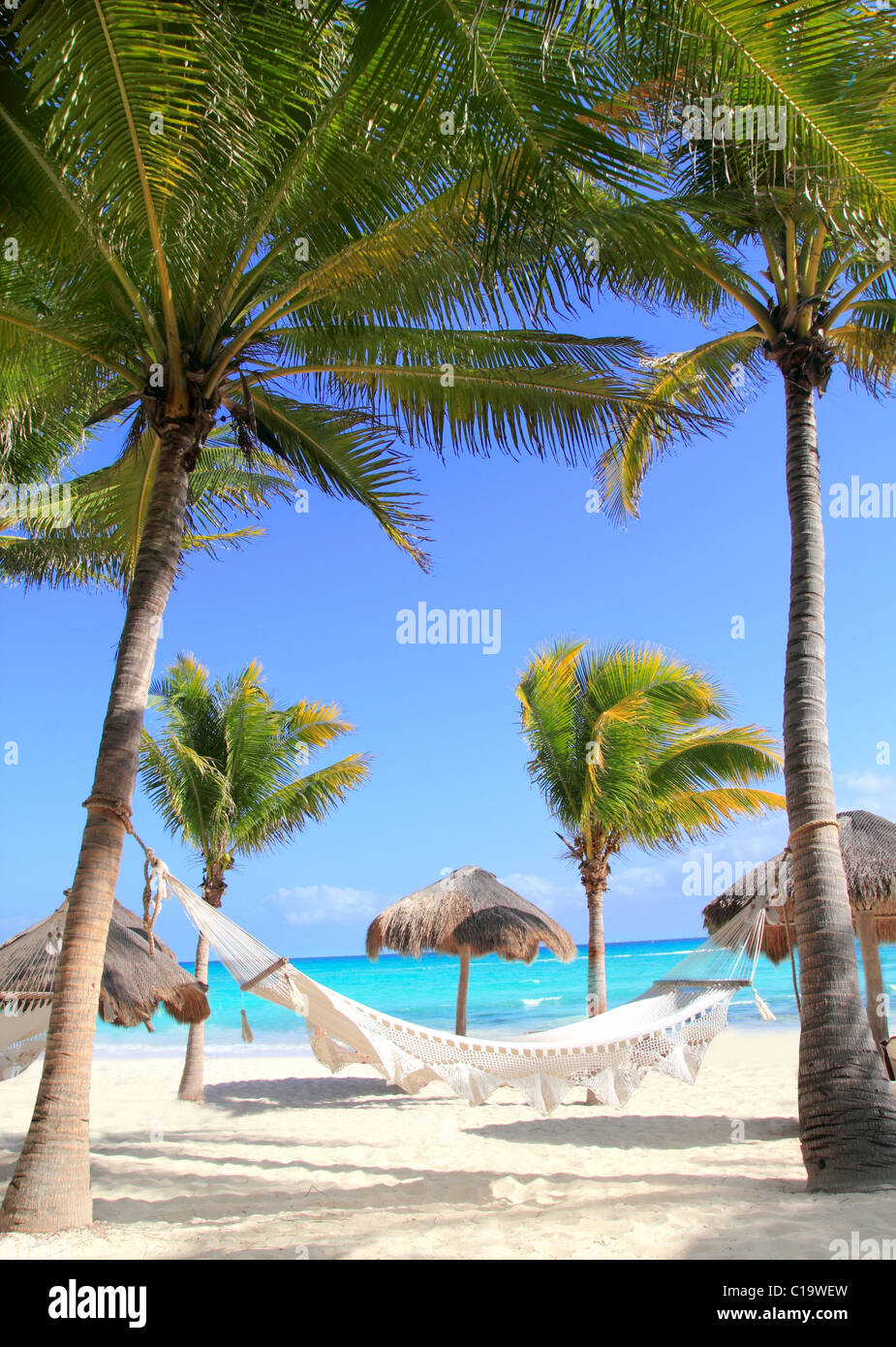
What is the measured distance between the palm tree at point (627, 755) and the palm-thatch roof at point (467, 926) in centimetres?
117

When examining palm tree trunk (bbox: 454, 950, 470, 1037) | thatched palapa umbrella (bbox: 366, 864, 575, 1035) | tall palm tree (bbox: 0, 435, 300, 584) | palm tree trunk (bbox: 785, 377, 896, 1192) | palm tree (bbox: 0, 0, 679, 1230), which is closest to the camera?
palm tree (bbox: 0, 0, 679, 1230)

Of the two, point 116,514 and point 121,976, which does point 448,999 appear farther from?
point 116,514

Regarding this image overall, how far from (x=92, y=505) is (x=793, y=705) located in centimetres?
470

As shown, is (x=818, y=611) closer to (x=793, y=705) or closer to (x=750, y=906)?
(x=793, y=705)

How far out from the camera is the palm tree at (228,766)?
8.88 meters

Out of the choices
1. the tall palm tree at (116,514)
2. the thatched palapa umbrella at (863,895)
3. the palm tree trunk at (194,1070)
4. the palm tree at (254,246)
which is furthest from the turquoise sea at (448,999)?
the palm tree at (254,246)

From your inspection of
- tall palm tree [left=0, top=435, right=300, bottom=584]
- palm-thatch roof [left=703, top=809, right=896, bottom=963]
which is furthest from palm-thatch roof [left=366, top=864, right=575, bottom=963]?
tall palm tree [left=0, top=435, right=300, bottom=584]

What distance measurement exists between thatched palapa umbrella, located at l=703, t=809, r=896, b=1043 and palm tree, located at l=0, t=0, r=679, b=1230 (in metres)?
4.19

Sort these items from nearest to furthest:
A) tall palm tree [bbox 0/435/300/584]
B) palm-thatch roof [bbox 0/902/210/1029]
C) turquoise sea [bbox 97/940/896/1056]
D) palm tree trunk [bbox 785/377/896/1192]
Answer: palm tree trunk [bbox 785/377/896/1192] → palm-thatch roof [bbox 0/902/210/1029] → tall palm tree [bbox 0/435/300/584] → turquoise sea [bbox 97/940/896/1056]

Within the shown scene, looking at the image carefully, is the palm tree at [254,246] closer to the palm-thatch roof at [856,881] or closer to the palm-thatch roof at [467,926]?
the palm-thatch roof at [856,881]

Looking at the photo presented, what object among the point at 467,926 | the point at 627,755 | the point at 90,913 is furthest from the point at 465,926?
the point at 90,913

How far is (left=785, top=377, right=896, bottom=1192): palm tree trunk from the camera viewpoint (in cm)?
373

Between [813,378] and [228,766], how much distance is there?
6455mm

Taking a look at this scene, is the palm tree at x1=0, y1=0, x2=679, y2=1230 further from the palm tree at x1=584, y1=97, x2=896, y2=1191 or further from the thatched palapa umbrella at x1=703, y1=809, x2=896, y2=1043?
the thatched palapa umbrella at x1=703, y1=809, x2=896, y2=1043
